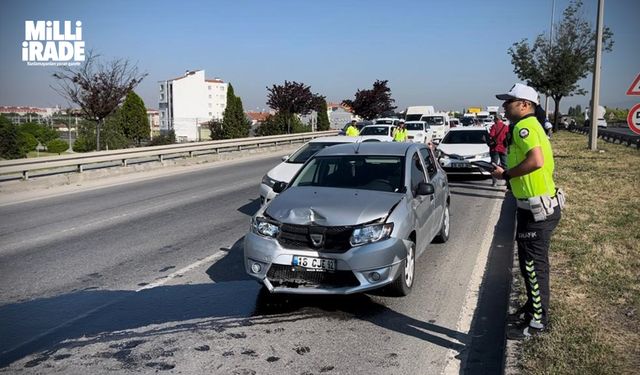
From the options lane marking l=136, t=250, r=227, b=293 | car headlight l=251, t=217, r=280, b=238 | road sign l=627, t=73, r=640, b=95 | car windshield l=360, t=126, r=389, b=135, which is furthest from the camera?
car windshield l=360, t=126, r=389, b=135

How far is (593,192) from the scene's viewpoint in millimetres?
12312

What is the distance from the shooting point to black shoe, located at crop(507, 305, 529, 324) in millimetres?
4579

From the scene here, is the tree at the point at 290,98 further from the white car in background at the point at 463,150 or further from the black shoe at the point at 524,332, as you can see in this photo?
the black shoe at the point at 524,332

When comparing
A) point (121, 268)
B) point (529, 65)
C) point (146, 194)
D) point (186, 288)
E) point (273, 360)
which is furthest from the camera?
point (529, 65)

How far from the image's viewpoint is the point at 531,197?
14.0 feet

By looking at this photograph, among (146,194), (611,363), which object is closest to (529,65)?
(146,194)

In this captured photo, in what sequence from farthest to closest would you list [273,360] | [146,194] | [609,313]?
[146,194] < [609,313] < [273,360]

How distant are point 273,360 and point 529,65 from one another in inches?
1733

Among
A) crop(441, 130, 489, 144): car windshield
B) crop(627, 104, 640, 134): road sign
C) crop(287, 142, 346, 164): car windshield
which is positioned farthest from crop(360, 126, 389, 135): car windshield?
crop(627, 104, 640, 134): road sign

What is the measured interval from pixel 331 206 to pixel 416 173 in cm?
173

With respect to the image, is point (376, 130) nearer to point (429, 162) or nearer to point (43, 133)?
point (429, 162)

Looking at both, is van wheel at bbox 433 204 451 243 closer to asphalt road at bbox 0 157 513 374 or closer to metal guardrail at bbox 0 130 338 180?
asphalt road at bbox 0 157 513 374

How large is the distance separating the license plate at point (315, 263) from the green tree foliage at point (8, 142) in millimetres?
23605

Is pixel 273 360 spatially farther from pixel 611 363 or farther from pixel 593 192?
pixel 593 192
